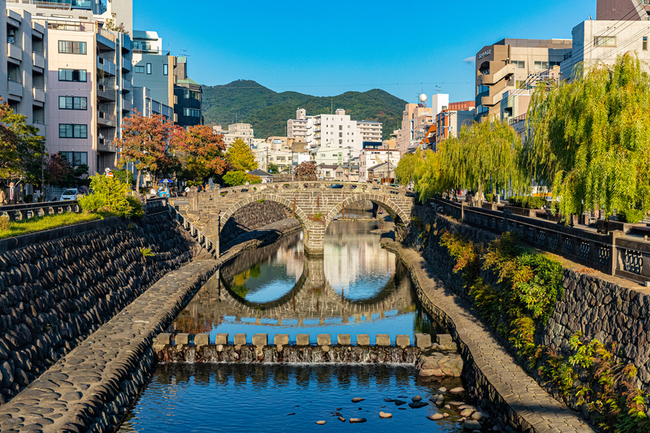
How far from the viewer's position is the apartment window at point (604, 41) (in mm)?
50719

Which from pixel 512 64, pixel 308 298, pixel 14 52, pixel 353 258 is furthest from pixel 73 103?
pixel 512 64

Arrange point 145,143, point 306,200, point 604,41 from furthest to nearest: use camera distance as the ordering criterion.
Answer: point 306,200, point 145,143, point 604,41

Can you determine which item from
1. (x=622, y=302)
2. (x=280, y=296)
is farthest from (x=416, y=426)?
(x=280, y=296)

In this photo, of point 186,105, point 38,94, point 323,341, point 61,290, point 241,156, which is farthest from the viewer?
point 186,105

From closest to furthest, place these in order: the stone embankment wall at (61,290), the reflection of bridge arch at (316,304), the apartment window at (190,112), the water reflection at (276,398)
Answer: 1. the stone embankment wall at (61,290)
2. the water reflection at (276,398)
3. the reflection of bridge arch at (316,304)
4. the apartment window at (190,112)

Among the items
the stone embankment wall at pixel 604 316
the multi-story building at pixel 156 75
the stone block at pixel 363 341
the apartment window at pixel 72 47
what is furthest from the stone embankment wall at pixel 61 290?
the multi-story building at pixel 156 75

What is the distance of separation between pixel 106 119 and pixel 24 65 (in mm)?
12121

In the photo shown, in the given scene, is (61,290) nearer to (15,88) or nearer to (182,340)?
(182,340)

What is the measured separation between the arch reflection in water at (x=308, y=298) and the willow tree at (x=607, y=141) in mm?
11782

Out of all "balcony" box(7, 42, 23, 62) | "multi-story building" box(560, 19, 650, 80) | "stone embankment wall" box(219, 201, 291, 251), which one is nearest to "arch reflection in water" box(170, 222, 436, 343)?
"stone embankment wall" box(219, 201, 291, 251)

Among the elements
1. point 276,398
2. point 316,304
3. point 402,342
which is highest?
point 402,342

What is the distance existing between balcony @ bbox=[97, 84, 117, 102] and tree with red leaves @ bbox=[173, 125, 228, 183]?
8526 mm

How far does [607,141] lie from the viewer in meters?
17.4

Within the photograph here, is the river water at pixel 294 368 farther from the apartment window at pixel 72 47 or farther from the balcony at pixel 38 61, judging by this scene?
the apartment window at pixel 72 47
